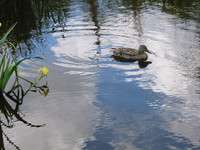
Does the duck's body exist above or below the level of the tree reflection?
below

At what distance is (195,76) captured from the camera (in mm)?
6289

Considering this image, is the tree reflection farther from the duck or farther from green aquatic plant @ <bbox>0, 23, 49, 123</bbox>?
green aquatic plant @ <bbox>0, 23, 49, 123</bbox>

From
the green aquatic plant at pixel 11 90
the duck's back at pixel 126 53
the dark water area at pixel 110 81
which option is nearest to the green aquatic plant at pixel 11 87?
the green aquatic plant at pixel 11 90

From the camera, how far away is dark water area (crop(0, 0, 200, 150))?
454cm

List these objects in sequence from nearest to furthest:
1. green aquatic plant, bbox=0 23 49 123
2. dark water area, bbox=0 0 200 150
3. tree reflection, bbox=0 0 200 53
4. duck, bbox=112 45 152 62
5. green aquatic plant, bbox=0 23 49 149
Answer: dark water area, bbox=0 0 200 150
green aquatic plant, bbox=0 23 49 149
green aquatic plant, bbox=0 23 49 123
duck, bbox=112 45 152 62
tree reflection, bbox=0 0 200 53

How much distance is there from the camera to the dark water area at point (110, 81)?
454 cm

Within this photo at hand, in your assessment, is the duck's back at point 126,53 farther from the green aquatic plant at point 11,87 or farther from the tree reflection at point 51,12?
the green aquatic plant at point 11,87

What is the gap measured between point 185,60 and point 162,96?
5.79 ft

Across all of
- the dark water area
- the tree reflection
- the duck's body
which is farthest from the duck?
the tree reflection

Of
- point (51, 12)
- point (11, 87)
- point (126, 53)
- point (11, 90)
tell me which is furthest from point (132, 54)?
point (51, 12)

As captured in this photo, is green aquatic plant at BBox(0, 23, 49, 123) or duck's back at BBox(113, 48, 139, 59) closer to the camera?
green aquatic plant at BBox(0, 23, 49, 123)

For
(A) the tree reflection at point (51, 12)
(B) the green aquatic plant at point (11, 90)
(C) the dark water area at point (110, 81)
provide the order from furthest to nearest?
(A) the tree reflection at point (51, 12) → (B) the green aquatic plant at point (11, 90) → (C) the dark water area at point (110, 81)

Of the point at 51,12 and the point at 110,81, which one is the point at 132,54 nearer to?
the point at 110,81

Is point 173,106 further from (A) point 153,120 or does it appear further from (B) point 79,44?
(B) point 79,44
